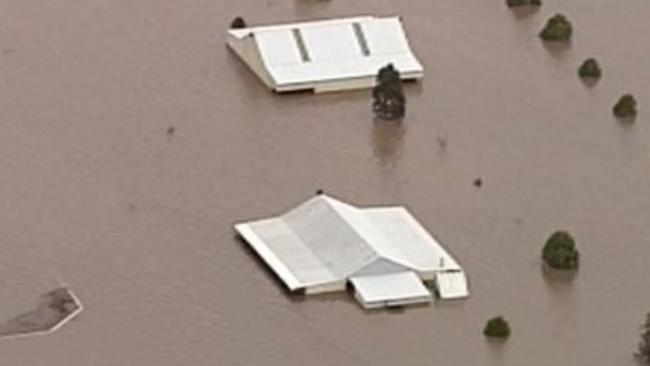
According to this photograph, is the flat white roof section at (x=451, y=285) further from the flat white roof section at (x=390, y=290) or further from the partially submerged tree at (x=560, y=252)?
the partially submerged tree at (x=560, y=252)

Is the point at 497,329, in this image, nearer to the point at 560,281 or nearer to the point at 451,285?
the point at 451,285

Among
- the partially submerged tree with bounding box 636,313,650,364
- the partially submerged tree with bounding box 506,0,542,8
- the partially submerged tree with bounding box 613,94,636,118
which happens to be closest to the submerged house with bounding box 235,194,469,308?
the partially submerged tree with bounding box 636,313,650,364

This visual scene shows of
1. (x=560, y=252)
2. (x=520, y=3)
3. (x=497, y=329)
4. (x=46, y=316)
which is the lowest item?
(x=497, y=329)

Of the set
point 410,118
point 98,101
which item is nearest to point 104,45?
point 98,101

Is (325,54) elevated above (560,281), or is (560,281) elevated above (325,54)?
(325,54)

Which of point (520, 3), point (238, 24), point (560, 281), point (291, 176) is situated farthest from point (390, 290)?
point (520, 3)

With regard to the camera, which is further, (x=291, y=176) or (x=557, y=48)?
Result: (x=557, y=48)

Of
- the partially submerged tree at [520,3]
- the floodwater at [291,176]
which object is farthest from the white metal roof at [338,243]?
the partially submerged tree at [520,3]

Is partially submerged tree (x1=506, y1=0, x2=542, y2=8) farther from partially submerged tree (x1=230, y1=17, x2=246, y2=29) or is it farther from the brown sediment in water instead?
the brown sediment in water
